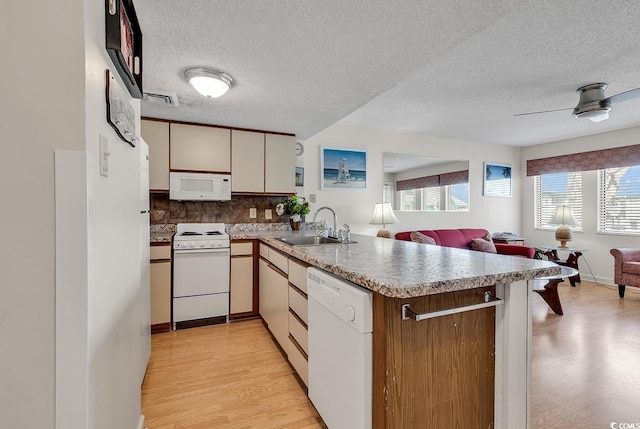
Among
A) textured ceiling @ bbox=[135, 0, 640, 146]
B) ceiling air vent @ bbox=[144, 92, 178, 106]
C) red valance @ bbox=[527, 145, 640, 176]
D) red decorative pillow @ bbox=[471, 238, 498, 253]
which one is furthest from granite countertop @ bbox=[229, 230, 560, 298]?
red valance @ bbox=[527, 145, 640, 176]

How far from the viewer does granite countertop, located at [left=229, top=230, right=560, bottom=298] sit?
3.23 ft

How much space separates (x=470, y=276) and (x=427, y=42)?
4.39ft

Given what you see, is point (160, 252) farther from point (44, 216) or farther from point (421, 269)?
point (421, 269)

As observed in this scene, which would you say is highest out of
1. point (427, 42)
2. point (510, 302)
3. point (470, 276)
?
point (427, 42)

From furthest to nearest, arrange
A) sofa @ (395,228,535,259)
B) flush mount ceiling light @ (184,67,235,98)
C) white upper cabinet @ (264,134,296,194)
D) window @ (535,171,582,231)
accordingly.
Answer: window @ (535,171,582,231), sofa @ (395,228,535,259), white upper cabinet @ (264,134,296,194), flush mount ceiling light @ (184,67,235,98)

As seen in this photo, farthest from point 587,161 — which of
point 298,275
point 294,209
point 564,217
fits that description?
point 298,275

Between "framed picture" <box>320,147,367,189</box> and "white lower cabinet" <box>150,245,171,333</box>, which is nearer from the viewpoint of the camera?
"white lower cabinet" <box>150,245,171,333</box>

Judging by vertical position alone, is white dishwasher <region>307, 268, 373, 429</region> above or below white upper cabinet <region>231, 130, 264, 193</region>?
below

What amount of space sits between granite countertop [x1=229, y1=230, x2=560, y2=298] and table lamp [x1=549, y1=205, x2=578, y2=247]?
165 inches

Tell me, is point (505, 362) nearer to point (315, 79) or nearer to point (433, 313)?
point (433, 313)

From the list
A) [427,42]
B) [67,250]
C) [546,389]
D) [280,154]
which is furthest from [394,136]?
[67,250]

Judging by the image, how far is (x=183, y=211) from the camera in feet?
10.8

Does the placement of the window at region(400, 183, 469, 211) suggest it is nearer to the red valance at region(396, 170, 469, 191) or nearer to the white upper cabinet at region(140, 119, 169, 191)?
the red valance at region(396, 170, 469, 191)

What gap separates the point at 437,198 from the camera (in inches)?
197
